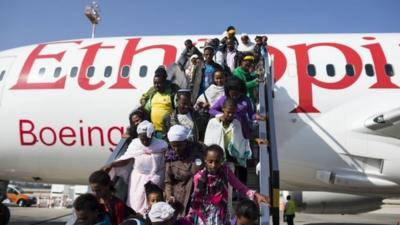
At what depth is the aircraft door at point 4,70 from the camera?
10.6 meters

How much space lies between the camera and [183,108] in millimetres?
5879

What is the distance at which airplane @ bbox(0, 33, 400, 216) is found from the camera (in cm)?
963

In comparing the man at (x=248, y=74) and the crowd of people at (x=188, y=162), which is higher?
the man at (x=248, y=74)

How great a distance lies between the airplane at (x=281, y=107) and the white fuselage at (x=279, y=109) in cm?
2

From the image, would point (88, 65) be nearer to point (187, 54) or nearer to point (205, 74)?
point (187, 54)

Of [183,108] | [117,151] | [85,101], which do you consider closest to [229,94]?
[183,108]

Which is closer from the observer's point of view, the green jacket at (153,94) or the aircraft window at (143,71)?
the green jacket at (153,94)

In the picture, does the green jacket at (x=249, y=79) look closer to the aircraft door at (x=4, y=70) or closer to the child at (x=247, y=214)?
the child at (x=247, y=214)

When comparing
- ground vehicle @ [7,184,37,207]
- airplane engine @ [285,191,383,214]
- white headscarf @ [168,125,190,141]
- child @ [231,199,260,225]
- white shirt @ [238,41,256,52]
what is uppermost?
white shirt @ [238,41,256,52]

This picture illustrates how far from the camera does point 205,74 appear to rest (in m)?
7.41

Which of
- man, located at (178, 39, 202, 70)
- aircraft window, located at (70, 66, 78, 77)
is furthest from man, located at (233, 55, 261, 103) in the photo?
aircraft window, located at (70, 66, 78, 77)

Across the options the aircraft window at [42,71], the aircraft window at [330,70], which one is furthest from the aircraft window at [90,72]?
the aircraft window at [330,70]

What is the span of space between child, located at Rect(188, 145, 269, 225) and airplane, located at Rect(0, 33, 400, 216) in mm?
5555

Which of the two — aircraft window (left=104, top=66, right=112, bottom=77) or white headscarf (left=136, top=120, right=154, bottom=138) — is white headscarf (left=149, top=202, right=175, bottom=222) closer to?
white headscarf (left=136, top=120, right=154, bottom=138)
